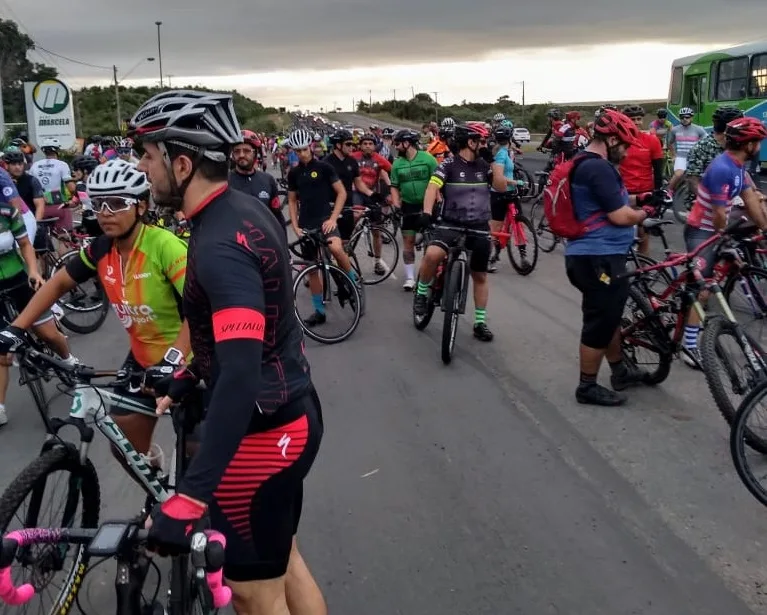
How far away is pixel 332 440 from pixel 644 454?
81.6 inches

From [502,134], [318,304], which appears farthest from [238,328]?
[502,134]

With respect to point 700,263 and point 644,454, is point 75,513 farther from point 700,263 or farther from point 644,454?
point 700,263

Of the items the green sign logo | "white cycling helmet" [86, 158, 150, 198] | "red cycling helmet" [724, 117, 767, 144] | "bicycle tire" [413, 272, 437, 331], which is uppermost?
the green sign logo

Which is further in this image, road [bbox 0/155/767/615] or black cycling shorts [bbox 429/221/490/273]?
black cycling shorts [bbox 429/221/490/273]

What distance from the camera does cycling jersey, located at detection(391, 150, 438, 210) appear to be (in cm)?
1008

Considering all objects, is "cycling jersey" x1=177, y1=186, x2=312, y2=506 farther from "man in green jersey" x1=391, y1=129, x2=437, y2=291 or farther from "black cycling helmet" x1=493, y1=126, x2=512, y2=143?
"black cycling helmet" x1=493, y1=126, x2=512, y2=143

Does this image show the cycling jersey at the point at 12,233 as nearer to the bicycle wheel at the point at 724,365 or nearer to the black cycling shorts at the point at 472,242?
the black cycling shorts at the point at 472,242

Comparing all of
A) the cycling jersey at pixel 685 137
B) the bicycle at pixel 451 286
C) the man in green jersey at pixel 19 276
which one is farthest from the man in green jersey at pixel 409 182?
the cycling jersey at pixel 685 137

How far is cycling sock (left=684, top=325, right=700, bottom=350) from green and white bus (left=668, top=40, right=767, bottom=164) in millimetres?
15812

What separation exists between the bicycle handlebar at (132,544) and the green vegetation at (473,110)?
6987 cm

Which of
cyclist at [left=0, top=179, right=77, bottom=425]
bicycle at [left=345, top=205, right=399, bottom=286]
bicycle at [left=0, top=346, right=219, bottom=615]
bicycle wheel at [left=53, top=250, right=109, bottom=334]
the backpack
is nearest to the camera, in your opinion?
bicycle at [left=0, top=346, right=219, bottom=615]

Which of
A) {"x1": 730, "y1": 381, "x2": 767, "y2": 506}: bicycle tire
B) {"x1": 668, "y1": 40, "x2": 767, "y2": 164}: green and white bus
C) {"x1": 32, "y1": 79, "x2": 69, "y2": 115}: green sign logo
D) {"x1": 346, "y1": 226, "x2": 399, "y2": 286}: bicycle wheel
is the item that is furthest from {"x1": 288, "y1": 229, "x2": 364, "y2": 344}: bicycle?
{"x1": 32, "y1": 79, "x2": 69, "y2": 115}: green sign logo

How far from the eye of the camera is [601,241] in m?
5.51

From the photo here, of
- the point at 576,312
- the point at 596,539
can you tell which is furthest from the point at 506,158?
the point at 596,539
